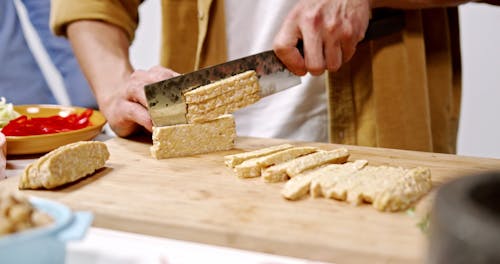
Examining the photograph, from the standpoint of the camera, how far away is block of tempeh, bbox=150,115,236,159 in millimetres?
1912

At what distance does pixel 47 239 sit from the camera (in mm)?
974

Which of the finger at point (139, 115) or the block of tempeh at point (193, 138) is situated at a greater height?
the finger at point (139, 115)

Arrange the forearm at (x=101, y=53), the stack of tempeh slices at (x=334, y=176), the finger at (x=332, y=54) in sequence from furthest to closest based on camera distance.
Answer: the forearm at (x=101, y=53)
the finger at (x=332, y=54)
the stack of tempeh slices at (x=334, y=176)

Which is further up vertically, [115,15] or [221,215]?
[115,15]

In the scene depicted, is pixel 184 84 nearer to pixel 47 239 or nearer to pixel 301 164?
pixel 301 164

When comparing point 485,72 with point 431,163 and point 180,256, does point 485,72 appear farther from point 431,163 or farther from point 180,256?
point 180,256

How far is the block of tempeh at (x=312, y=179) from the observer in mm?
1521

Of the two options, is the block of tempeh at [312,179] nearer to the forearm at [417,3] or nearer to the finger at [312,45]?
the finger at [312,45]

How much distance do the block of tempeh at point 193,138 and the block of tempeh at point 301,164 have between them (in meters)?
0.31

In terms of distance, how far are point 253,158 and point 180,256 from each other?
0.62 m

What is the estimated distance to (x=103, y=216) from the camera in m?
1.46

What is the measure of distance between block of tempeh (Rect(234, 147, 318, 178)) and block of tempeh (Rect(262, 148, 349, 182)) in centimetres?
3

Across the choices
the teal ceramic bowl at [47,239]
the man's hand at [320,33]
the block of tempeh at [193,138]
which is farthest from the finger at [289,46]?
the teal ceramic bowl at [47,239]

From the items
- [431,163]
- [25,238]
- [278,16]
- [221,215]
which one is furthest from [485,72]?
[25,238]
